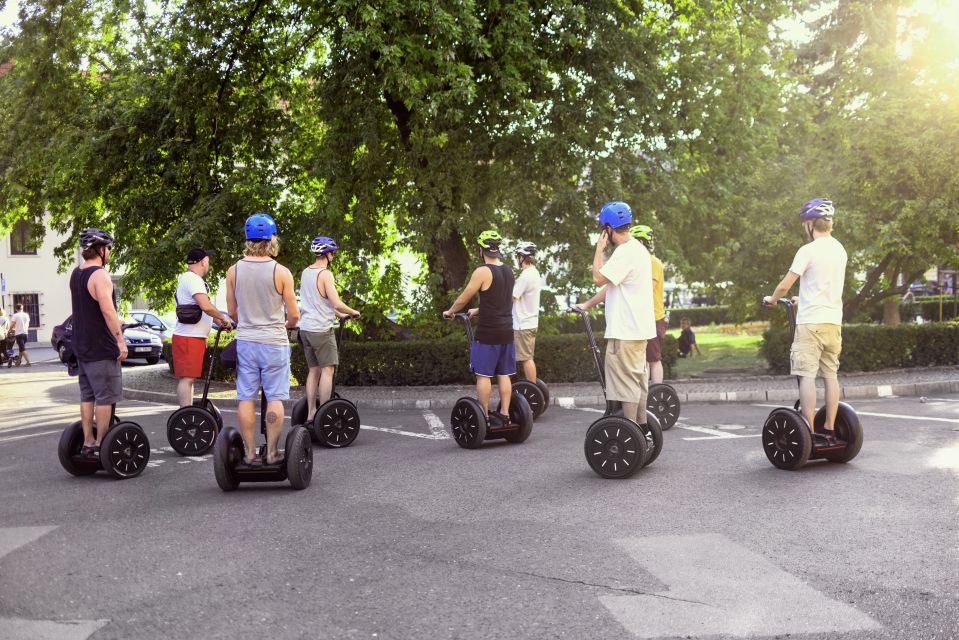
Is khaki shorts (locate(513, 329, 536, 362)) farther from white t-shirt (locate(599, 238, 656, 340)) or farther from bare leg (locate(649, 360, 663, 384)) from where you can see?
white t-shirt (locate(599, 238, 656, 340))

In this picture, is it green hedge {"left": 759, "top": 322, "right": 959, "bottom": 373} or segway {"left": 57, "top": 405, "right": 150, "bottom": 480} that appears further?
green hedge {"left": 759, "top": 322, "right": 959, "bottom": 373}

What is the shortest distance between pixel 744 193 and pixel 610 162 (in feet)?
16.5

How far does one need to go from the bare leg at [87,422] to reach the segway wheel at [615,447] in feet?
13.2

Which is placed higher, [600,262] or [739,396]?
[600,262]

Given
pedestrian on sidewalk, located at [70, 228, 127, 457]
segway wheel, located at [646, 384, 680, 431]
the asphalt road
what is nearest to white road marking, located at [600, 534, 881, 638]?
the asphalt road

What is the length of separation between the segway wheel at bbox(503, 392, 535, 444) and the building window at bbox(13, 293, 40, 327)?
35975 millimetres

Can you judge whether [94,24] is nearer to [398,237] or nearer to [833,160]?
[398,237]

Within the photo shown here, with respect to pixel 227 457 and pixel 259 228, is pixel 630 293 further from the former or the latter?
pixel 227 457

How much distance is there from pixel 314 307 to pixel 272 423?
264cm

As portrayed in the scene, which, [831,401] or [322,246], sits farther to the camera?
[322,246]

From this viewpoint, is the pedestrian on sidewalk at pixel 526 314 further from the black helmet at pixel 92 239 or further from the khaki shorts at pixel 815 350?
the black helmet at pixel 92 239

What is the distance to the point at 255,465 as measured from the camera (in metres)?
6.81

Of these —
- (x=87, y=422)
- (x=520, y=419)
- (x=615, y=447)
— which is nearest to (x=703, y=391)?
(x=520, y=419)

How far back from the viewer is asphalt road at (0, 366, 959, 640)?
13.3ft
